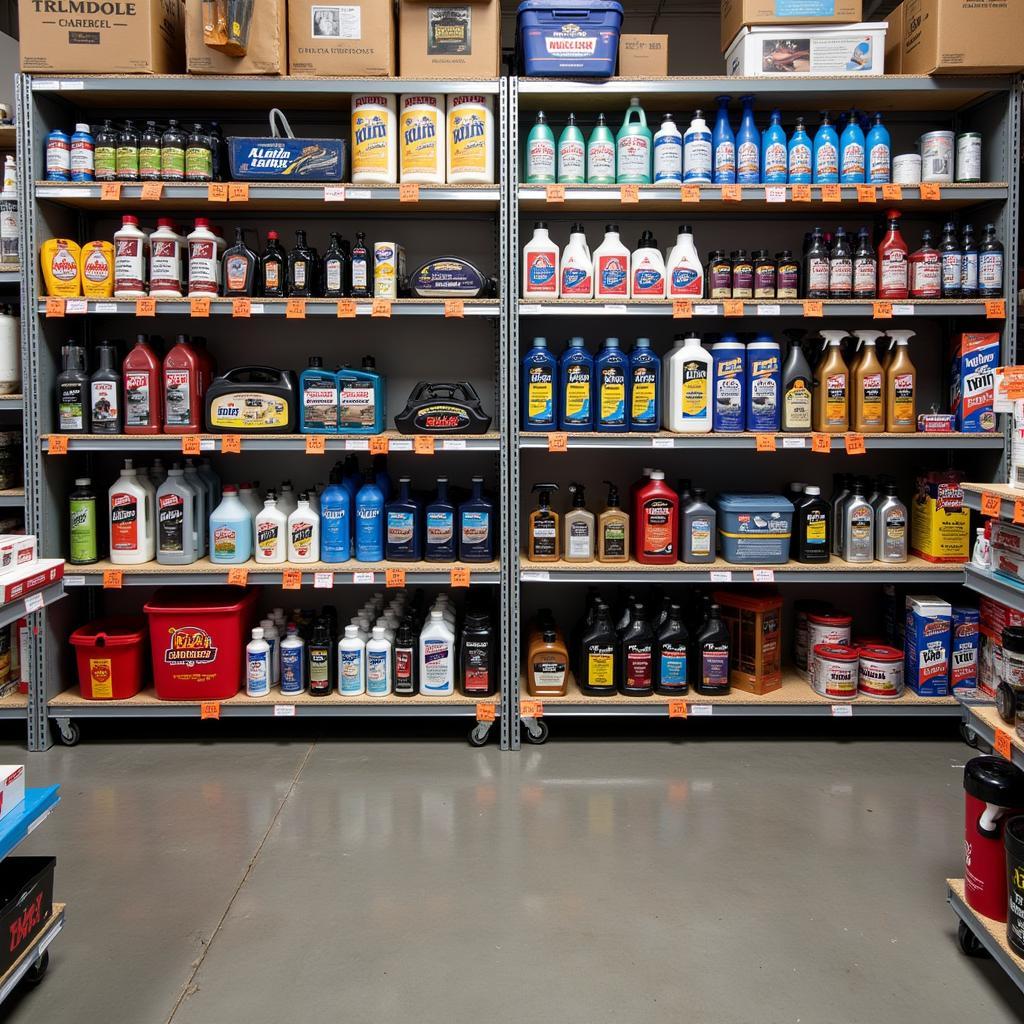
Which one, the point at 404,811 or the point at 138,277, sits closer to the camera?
the point at 404,811

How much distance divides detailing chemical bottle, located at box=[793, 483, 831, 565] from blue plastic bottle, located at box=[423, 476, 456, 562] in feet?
4.65

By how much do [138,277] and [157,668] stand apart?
1556mm

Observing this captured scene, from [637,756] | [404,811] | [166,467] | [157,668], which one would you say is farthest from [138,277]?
[637,756]

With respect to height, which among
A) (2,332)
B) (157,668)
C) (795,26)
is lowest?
(157,668)

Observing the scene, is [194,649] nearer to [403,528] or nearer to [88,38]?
[403,528]

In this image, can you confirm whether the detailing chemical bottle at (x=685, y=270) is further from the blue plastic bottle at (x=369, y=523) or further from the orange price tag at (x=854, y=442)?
the blue plastic bottle at (x=369, y=523)

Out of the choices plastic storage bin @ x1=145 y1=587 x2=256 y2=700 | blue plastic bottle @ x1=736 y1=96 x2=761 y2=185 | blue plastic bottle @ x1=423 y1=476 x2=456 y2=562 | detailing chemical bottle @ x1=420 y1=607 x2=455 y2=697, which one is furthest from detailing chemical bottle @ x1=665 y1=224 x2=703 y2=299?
plastic storage bin @ x1=145 y1=587 x2=256 y2=700

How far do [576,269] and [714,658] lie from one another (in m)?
1.64

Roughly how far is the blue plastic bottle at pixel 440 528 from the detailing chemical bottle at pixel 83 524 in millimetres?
1363

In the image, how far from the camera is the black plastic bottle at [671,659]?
340cm

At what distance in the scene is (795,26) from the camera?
3.30 meters

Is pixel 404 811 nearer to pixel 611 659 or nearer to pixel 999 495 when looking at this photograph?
pixel 611 659

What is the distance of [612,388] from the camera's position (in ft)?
11.0

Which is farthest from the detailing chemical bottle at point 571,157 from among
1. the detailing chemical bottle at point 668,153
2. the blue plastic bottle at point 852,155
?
the blue plastic bottle at point 852,155
